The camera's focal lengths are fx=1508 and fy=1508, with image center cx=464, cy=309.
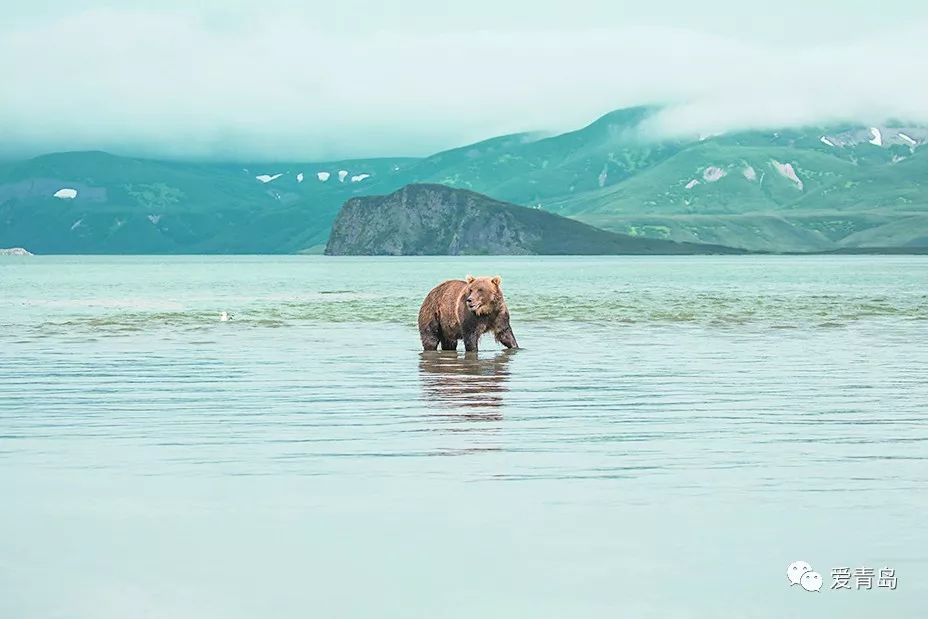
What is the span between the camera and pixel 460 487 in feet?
47.1

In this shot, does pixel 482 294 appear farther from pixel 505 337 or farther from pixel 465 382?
pixel 465 382

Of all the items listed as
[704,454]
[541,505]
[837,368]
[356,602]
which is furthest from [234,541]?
[837,368]

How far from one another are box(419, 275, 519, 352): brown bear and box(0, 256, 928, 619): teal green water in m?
0.87

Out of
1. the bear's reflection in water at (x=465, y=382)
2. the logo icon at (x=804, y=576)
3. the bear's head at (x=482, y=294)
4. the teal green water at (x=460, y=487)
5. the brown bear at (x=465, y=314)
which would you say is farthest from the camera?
the brown bear at (x=465, y=314)

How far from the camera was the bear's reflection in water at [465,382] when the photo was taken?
2202 cm

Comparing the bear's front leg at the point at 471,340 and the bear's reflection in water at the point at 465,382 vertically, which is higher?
the bear's front leg at the point at 471,340

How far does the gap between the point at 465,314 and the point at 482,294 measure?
4.85 ft

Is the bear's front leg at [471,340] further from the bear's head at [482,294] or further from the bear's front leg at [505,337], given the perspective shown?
the bear's head at [482,294]

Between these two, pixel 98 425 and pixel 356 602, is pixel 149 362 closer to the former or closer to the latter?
pixel 98 425

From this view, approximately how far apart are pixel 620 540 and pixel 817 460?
5.20 meters

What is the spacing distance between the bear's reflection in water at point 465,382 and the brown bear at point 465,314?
34cm

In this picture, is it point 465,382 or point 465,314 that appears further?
point 465,314

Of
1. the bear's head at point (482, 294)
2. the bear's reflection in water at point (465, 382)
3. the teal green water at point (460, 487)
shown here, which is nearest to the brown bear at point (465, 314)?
the bear's head at point (482, 294)

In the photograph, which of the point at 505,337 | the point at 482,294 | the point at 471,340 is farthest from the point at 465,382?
the point at 505,337
